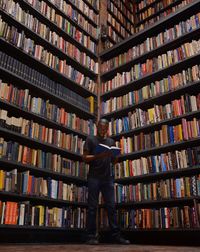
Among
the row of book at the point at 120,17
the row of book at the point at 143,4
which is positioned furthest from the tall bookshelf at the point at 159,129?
the row of book at the point at 143,4

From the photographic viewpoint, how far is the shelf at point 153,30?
12.1ft

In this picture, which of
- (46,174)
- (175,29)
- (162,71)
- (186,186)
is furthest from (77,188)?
(175,29)

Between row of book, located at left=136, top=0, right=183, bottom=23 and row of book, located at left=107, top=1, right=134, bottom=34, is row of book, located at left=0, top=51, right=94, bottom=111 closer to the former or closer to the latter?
row of book, located at left=107, top=1, right=134, bottom=34

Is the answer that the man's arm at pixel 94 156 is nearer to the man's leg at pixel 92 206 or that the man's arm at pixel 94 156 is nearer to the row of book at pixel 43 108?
the man's leg at pixel 92 206

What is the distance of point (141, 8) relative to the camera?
19.5ft

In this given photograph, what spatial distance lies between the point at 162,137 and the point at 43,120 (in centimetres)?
140

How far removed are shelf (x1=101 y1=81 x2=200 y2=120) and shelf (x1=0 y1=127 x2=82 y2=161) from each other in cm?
80

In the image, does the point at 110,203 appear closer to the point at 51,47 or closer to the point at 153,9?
the point at 51,47

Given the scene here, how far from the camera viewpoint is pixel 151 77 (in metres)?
3.77

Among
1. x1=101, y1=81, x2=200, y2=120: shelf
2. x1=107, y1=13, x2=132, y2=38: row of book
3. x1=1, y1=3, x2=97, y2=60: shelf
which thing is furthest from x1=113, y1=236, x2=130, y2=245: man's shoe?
x1=107, y1=13, x2=132, y2=38: row of book

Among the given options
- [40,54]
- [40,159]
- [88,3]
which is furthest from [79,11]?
[40,159]

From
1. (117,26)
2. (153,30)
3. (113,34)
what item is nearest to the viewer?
(153,30)

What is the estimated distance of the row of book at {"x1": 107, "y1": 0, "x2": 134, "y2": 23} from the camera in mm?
5318

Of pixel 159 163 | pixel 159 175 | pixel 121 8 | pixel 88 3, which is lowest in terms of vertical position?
pixel 159 175
